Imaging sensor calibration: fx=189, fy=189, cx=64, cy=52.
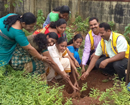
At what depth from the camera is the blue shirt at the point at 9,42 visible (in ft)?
10.7

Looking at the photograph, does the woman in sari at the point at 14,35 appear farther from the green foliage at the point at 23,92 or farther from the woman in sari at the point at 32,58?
the green foliage at the point at 23,92

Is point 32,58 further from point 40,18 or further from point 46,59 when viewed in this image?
point 40,18

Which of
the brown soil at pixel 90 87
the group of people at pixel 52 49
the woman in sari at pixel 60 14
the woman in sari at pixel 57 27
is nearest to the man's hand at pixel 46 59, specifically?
the group of people at pixel 52 49

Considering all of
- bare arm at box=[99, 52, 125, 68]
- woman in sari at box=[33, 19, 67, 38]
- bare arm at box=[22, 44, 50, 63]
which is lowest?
bare arm at box=[99, 52, 125, 68]

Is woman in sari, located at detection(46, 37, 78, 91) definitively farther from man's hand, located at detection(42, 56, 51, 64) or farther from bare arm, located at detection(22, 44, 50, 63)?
bare arm, located at detection(22, 44, 50, 63)

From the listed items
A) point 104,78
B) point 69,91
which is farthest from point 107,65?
point 69,91

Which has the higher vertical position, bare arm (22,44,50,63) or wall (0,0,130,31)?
wall (0,0,130,31)

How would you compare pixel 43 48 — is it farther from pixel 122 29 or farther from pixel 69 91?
pixel 122 29

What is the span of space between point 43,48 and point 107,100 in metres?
1.47

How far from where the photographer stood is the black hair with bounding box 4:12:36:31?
3.26m

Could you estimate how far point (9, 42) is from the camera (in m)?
3.46

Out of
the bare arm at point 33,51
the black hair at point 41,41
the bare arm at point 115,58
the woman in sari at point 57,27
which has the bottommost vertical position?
the bare arm at point 115,58

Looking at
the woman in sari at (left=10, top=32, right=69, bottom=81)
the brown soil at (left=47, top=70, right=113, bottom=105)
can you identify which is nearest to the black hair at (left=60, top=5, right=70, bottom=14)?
the woman in sari at (left=10, top=32, right=69, bottom=81)

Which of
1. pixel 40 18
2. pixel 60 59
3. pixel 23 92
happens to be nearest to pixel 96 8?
pixel 40 18
